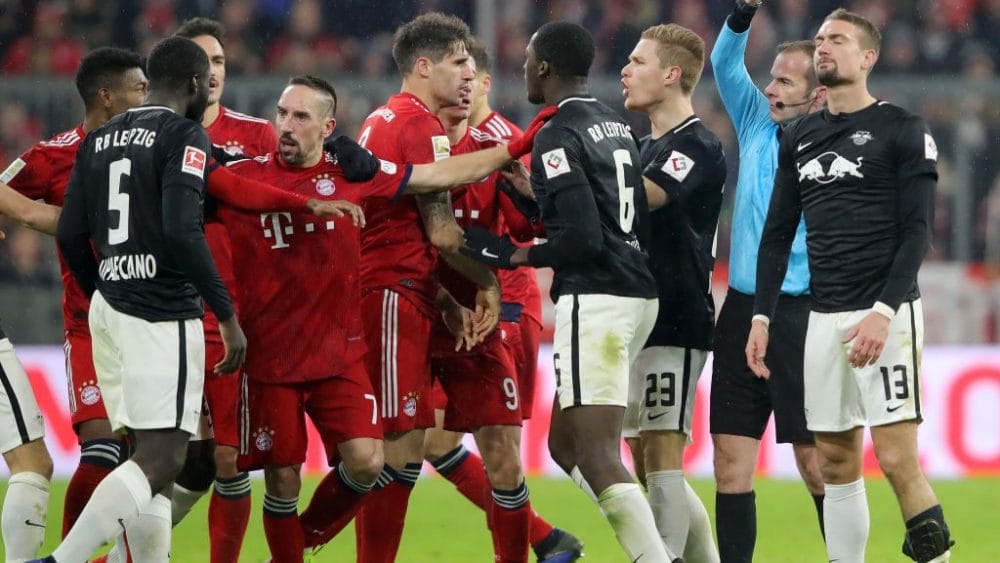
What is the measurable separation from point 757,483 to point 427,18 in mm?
6335

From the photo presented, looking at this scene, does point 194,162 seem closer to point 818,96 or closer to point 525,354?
point 525,354

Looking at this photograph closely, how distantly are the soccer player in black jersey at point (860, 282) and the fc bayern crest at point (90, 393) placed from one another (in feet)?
9.79

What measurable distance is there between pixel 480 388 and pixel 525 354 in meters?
0.91

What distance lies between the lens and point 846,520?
615 centimetres

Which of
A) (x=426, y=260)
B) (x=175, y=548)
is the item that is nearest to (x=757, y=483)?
(x=175, y=548)

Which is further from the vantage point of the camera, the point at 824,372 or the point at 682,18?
the point at 682,18

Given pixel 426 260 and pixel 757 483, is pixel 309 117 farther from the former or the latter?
pixel 757 483

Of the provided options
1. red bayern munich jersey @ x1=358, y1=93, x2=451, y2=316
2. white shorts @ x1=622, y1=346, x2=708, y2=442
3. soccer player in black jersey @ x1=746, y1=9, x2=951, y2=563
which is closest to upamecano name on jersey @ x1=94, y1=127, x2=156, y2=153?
red bayern munich jersey @ x1=358, y1=93, x2=451, y2=316

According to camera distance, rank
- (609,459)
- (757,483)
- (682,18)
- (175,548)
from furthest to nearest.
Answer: (682,18)
(757,483)
(175,548)
(609,459)

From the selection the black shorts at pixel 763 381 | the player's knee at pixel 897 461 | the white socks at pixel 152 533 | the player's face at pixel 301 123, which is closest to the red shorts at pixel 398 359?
the player's face at pixel 301 123

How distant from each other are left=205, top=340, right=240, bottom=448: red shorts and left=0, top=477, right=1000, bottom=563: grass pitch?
66.2 inches

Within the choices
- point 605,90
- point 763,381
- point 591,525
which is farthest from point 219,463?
point 605,90

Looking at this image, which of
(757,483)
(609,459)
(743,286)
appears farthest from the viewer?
(757,483)

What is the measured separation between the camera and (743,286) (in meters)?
7.05
